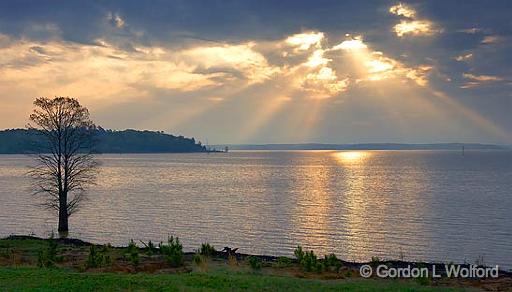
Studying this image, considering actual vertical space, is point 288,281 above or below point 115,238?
above

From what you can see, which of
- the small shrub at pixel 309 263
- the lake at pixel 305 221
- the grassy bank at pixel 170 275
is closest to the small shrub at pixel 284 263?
the grassy bank at pixel 170 275

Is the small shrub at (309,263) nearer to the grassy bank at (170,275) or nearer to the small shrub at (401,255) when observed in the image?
the grassy bank at (170,275)

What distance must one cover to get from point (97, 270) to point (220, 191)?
69.2m

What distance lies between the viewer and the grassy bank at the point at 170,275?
16.9 metres

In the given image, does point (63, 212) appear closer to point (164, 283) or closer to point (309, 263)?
point (309, 263)

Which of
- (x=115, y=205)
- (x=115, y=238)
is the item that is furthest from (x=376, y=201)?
(x=115, y=238)

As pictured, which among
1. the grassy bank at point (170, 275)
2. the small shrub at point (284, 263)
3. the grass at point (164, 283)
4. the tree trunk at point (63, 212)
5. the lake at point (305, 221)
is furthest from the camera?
the tree trunk at point (63, 212)

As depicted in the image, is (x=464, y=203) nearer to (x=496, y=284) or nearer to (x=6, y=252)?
(x=496, y=284)

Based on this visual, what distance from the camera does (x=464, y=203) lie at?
69.6 meters

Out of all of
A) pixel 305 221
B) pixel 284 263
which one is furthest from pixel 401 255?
pixel 305 221

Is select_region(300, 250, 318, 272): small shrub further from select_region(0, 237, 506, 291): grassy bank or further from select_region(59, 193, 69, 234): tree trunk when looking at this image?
select_region(59, 193, 69, 234): tree trunk

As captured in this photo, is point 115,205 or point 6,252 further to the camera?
point 115,205

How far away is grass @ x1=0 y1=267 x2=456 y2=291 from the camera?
1653cm

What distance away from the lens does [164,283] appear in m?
17.1
